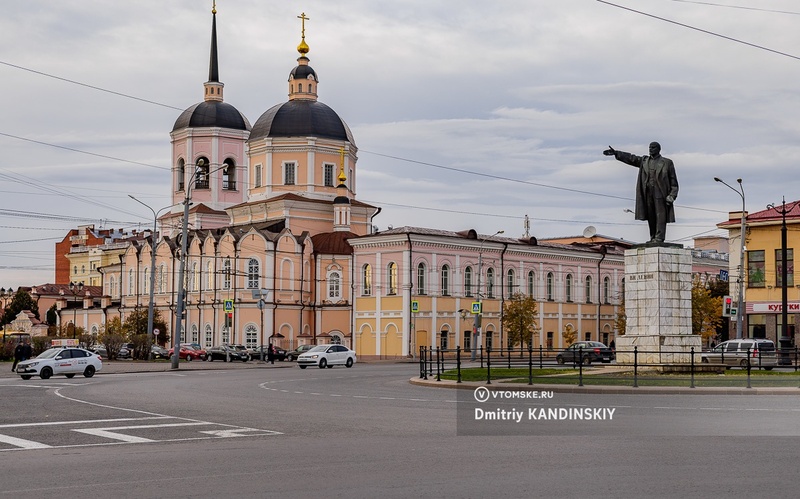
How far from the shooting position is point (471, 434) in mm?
16766

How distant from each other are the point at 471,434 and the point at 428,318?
60.0 m

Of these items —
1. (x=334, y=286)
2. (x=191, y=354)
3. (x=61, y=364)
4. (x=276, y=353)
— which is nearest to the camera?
(x=61, y=364)

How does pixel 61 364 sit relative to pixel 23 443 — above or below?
below

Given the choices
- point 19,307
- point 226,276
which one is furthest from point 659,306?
point 19,307

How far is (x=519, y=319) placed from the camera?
79938mm

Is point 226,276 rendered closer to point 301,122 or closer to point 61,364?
point 301,122

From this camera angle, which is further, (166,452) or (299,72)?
(299,72)

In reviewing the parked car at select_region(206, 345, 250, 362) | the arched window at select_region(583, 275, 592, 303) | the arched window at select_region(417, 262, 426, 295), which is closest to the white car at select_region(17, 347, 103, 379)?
the parked car at select_region(206, 345, 250, 362)

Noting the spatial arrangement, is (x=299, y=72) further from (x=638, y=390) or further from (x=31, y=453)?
(x=31, y=453)

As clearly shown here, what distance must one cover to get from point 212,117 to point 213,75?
22.8ft

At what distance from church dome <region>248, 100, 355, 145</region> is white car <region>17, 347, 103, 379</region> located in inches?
1810

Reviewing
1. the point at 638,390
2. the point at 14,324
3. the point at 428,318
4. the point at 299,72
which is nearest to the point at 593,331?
the point at 428,318

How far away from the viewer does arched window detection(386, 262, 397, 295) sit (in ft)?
252

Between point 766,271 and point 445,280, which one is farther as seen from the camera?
point 445,280
